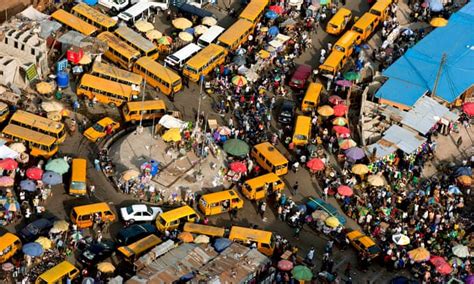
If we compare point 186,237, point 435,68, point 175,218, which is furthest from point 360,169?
point 435,68

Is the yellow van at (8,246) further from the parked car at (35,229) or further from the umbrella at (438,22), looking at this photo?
the umbrella at (438,22)

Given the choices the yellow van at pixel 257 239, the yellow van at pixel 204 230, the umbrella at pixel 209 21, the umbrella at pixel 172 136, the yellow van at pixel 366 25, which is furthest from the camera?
the yellow van at pixel 366 25

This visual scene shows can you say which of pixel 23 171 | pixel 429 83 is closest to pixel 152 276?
pixel 23 171

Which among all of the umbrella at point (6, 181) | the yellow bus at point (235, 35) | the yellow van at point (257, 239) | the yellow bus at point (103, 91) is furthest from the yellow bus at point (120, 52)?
the yellow van at point (257, 239)

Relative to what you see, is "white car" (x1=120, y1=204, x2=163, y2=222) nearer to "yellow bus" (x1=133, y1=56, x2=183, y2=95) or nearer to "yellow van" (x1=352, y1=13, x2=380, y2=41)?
"yellow bus" (x1=133, y1=56, x2=183, y2=95)

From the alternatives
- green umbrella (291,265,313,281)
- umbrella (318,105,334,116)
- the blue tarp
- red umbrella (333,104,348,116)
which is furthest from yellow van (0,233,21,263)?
the blue tarp
